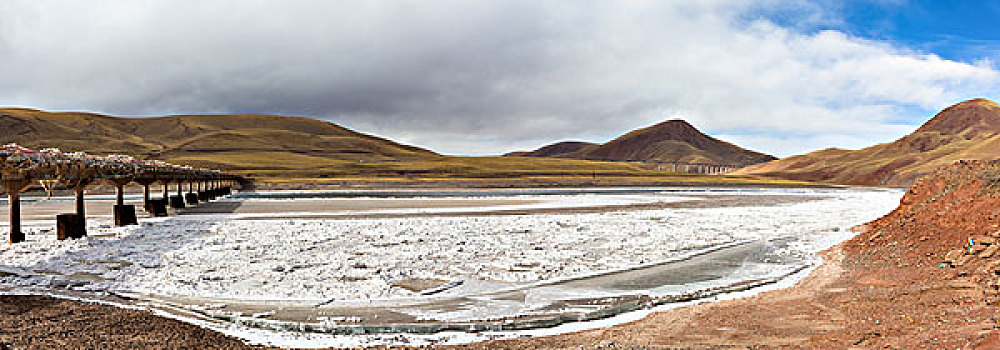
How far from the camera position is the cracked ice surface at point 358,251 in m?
12.4

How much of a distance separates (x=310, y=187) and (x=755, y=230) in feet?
184

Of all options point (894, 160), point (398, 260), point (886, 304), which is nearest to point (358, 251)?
point (398, 260)

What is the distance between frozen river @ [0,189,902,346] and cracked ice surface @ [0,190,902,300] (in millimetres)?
38

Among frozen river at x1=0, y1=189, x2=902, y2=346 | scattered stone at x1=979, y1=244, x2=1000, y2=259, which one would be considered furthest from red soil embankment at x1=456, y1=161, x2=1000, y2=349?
frozen river at x1=0, y1=189, x2=902, y2=346

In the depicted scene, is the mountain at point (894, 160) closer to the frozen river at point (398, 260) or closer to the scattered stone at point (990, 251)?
the frozen river at point (398, 260)

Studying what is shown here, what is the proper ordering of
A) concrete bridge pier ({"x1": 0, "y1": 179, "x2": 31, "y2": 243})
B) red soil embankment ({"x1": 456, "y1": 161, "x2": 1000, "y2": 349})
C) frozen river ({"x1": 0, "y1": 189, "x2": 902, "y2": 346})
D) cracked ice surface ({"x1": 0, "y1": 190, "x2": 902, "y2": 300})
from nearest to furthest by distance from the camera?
red soil embankment ({"x1": 456, "y1": 161, "x2": 1000, "y2": 349}) → frozen river ({"x1": 0, "y1": 189, "x2": 902, "y2": 346}) → cracked ice surface ({"x1": 0, "y1": 190, "x2": 902, "y2": 300}) → concrete bridge pier ({"x1": 0, "y1": 179, "x2": 31, "y2": 243})

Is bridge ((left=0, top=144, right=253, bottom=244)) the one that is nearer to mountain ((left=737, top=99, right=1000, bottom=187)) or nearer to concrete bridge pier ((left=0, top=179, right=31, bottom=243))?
concrete bridge pier ((left=0, top=179, right=31, bottom=243))

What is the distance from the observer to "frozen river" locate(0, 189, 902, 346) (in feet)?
37.0

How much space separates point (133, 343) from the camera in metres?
7.74

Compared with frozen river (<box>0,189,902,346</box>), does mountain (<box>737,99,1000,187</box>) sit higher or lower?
higher

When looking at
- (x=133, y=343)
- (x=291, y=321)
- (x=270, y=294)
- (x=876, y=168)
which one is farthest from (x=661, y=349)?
(x=876, y=168)

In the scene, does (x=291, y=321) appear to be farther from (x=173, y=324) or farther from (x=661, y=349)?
(x=661, y=349)

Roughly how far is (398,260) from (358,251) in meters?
1.93

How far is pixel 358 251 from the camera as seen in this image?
1655 centimetres
